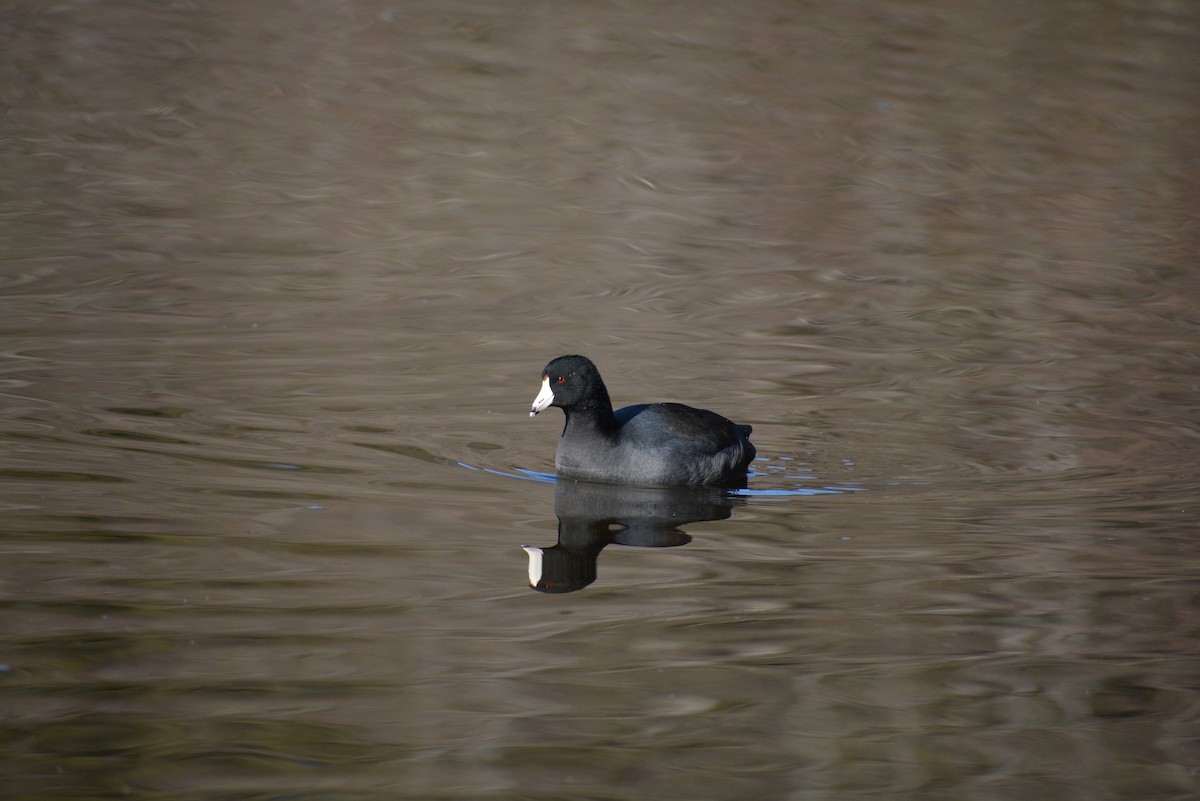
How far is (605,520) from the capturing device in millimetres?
7859

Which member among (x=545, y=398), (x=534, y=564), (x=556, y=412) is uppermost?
(x=545, y=398)

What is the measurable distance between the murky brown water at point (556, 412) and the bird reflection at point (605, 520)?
1.8 inches

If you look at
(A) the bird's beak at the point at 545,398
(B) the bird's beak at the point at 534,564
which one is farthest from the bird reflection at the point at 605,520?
(A) the bird's beak at the point at 545,398

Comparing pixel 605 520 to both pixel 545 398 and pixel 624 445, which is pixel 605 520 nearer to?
pixel 624 445

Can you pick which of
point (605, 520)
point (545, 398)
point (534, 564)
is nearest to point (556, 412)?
point (545, 398)

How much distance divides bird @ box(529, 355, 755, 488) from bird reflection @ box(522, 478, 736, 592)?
0.07 m

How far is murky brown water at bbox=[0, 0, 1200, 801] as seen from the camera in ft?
18.1

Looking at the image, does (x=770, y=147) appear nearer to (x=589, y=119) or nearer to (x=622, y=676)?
(x=589, y=119)

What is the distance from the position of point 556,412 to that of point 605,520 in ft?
9.14

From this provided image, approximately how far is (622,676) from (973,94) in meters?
15.5

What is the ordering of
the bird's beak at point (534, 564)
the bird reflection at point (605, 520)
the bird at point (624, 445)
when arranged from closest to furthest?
1. the bird's beak at point (534, 564)
2. the bird reflection at point (605, 520)
3. the bird at point (624, 445)

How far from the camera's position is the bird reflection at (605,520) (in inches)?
276

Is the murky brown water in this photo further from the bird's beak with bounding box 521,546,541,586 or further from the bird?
the bird

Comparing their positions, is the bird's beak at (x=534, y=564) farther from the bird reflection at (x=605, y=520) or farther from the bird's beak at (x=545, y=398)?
the bird's beak at (x=545, y=398)
